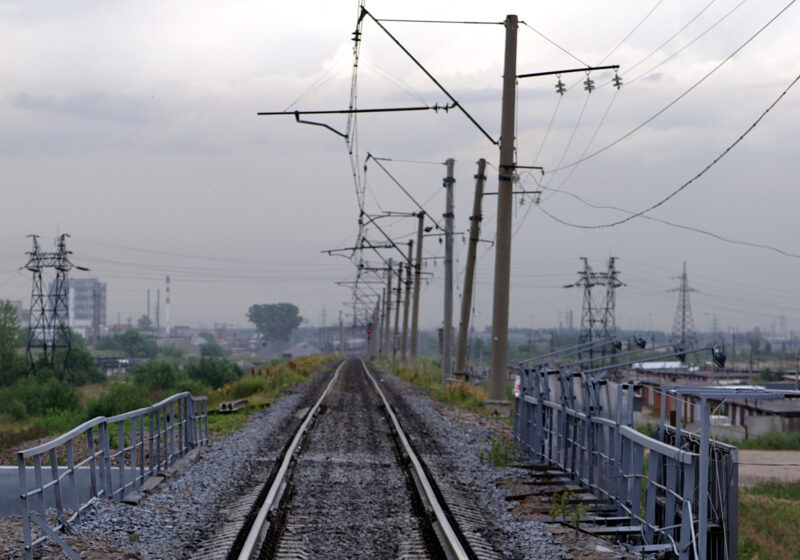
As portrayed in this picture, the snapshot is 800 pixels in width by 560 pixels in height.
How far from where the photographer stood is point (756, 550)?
15.1 m

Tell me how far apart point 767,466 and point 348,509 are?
1120 inches

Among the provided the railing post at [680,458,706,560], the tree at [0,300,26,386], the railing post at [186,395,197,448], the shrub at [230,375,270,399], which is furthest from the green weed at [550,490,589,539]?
the tree at [0,300,26,386]

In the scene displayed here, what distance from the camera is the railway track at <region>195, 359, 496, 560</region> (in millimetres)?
8703

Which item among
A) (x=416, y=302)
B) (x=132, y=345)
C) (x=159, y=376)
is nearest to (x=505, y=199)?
(x=159, y=376)

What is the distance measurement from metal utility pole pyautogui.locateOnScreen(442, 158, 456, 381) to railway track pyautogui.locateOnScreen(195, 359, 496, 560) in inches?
697

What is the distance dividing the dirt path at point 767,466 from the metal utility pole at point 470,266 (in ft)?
35.7

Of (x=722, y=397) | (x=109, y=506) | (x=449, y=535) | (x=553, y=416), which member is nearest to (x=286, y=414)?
(x=553, y=416)

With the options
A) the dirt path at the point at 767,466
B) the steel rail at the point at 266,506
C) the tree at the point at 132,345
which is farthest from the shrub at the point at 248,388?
the tree at the point at 132,345

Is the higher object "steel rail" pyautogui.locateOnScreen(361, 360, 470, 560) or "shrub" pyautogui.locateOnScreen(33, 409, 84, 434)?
"steel rail" pyautogui.locateOnScreen(361, 360, 470, 560)

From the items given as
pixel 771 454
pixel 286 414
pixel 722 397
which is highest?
pixel 722 397

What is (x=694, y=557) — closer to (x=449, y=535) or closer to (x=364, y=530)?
(x=449, y=535)

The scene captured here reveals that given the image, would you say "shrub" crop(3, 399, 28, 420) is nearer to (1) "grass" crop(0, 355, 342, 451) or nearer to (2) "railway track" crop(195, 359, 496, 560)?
(1) "grass" crop(0, 355, 342, 451)

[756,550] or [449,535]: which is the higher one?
[449,535]

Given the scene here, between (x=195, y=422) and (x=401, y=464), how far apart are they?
15.2 feet
